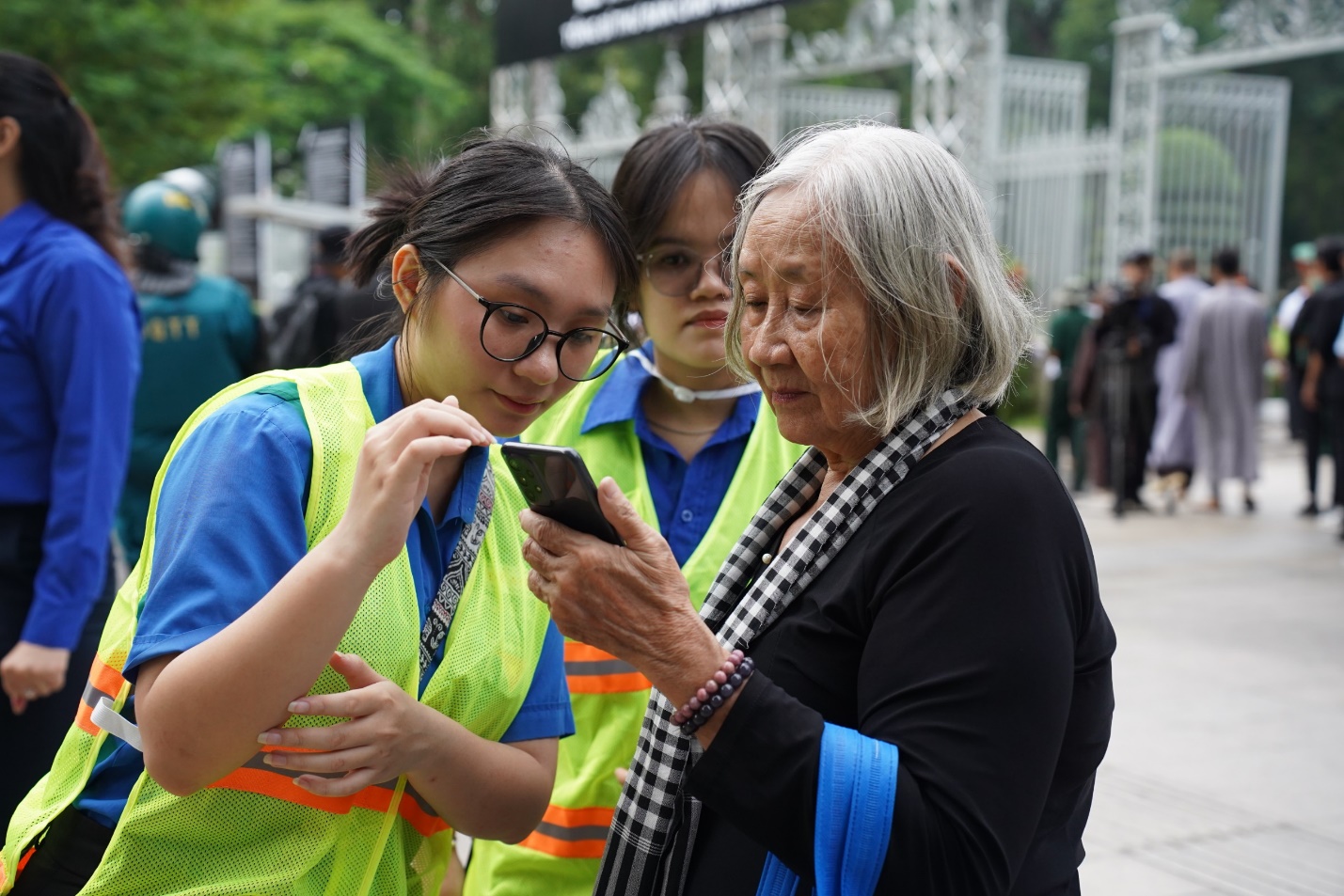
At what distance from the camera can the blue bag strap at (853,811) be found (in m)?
1.41

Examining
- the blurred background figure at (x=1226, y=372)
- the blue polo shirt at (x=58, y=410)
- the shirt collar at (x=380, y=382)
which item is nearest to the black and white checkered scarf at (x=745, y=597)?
the shirt collar at (x=380, y=382)

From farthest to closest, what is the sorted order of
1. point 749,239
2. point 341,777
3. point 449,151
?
point 449,151
point 749,239
point 341,777

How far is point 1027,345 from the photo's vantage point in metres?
1.75

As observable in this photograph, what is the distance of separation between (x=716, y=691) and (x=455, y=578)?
1.58 ft

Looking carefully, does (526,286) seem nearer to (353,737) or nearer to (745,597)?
(745,597)

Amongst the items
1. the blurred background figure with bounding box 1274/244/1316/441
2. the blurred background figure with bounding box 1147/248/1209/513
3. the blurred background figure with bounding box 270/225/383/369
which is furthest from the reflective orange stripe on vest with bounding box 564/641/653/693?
the blurred background figure with bounding box 1274/244/1316/441

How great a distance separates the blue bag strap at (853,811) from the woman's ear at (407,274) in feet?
2.89

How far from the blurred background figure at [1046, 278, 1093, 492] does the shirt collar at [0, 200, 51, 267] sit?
1010 cm

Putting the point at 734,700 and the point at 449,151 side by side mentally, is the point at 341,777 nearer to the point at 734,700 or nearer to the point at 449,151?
the point at 734,700

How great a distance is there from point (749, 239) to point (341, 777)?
848 mm

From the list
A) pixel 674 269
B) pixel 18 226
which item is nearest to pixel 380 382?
pixel 674 269

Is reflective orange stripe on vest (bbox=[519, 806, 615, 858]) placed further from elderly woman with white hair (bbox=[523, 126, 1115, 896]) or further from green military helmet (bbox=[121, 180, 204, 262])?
green military helmet (bbox=[121, 180, 204, 262])

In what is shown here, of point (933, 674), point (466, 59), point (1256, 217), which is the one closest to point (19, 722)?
point (933, 674)

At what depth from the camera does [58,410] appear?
2895mm
